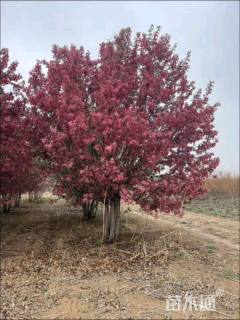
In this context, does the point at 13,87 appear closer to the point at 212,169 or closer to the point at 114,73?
the point at 114,73

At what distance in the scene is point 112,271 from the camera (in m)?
7.73

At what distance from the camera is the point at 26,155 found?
28.2 feet

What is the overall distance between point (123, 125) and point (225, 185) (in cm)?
1633

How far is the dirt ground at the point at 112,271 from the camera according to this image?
252 inches

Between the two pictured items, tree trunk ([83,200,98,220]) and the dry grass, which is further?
the dry grass

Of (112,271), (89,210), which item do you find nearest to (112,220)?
(112,271)

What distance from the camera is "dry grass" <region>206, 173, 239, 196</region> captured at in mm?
22620

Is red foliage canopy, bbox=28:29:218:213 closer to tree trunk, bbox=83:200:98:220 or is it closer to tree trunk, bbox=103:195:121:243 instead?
tree trunk, bbox=103:195:121:243

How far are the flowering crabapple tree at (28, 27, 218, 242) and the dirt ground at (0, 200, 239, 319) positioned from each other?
920 millimetres

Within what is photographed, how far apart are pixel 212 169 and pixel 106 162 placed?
7.76ft

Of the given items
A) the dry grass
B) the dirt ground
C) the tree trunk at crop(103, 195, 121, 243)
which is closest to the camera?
the dirt ground

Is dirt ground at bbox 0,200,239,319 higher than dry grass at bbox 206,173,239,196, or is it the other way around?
dry grass at bbox 206,173,239,196

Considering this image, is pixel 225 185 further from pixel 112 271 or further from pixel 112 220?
pixel 112 271

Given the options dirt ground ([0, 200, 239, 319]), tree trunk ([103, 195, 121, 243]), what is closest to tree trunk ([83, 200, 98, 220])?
dirt ground ([0, 200, 239, 319])
